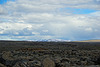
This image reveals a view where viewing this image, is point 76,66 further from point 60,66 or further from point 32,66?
point 32,66

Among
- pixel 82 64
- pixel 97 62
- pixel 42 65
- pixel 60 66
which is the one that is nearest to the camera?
pixel 42 65

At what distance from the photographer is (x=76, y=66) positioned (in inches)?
826

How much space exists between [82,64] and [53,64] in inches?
173

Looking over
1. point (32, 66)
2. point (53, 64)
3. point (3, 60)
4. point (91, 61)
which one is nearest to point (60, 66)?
point (53, 64)

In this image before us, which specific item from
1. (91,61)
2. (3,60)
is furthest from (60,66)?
(3,60)

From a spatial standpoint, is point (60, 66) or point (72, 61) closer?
point (60, 66)

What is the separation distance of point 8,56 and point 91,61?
10.3 meters

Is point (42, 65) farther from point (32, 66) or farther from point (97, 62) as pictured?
point (97, 62)

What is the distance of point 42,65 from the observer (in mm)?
19641

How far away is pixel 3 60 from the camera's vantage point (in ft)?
81.4

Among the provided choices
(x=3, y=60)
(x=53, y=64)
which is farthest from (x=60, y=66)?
(x=3, y=60)

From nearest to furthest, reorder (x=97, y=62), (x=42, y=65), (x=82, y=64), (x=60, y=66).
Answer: (x=42, y=65)
(x=60, y=66)
(x=82, y=64)
(x=97, y=62)

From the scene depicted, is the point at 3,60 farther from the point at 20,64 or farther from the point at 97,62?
the point at 97,62

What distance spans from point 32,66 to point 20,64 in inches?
49.9
